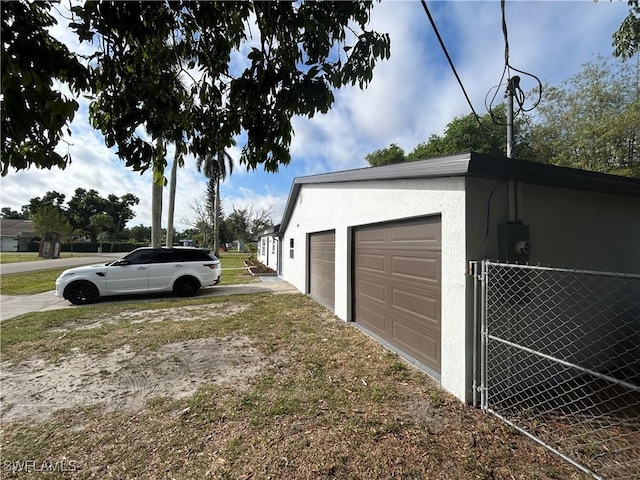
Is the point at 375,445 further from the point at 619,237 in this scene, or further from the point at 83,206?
the point at 83,206

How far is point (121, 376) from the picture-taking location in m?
4.09

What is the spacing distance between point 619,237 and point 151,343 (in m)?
8.20

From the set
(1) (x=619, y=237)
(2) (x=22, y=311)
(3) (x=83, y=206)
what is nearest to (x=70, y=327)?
(2) (x=22, y=311)

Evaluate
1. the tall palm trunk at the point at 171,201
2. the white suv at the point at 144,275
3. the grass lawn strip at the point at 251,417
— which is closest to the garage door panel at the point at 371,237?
the grass lawn strip at the point at 251,417

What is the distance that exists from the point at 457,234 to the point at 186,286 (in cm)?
941

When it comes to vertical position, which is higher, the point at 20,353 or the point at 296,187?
the point at 296,187

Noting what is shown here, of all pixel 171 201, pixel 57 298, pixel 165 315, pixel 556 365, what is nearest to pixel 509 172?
pixel 556 365

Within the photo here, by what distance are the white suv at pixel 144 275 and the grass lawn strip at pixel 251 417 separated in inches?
137

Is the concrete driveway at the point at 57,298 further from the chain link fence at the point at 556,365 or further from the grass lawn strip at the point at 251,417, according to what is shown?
the chain link fence at the point at 556,365

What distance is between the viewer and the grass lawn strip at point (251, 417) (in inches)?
95.6

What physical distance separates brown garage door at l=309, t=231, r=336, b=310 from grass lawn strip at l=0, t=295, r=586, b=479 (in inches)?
107

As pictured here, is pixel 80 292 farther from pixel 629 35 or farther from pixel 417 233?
pixel 629 35

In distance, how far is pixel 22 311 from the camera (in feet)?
26.5

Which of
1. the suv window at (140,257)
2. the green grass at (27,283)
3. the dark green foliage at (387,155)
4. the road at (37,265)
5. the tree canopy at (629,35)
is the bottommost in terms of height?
the green grass at (27,283)
